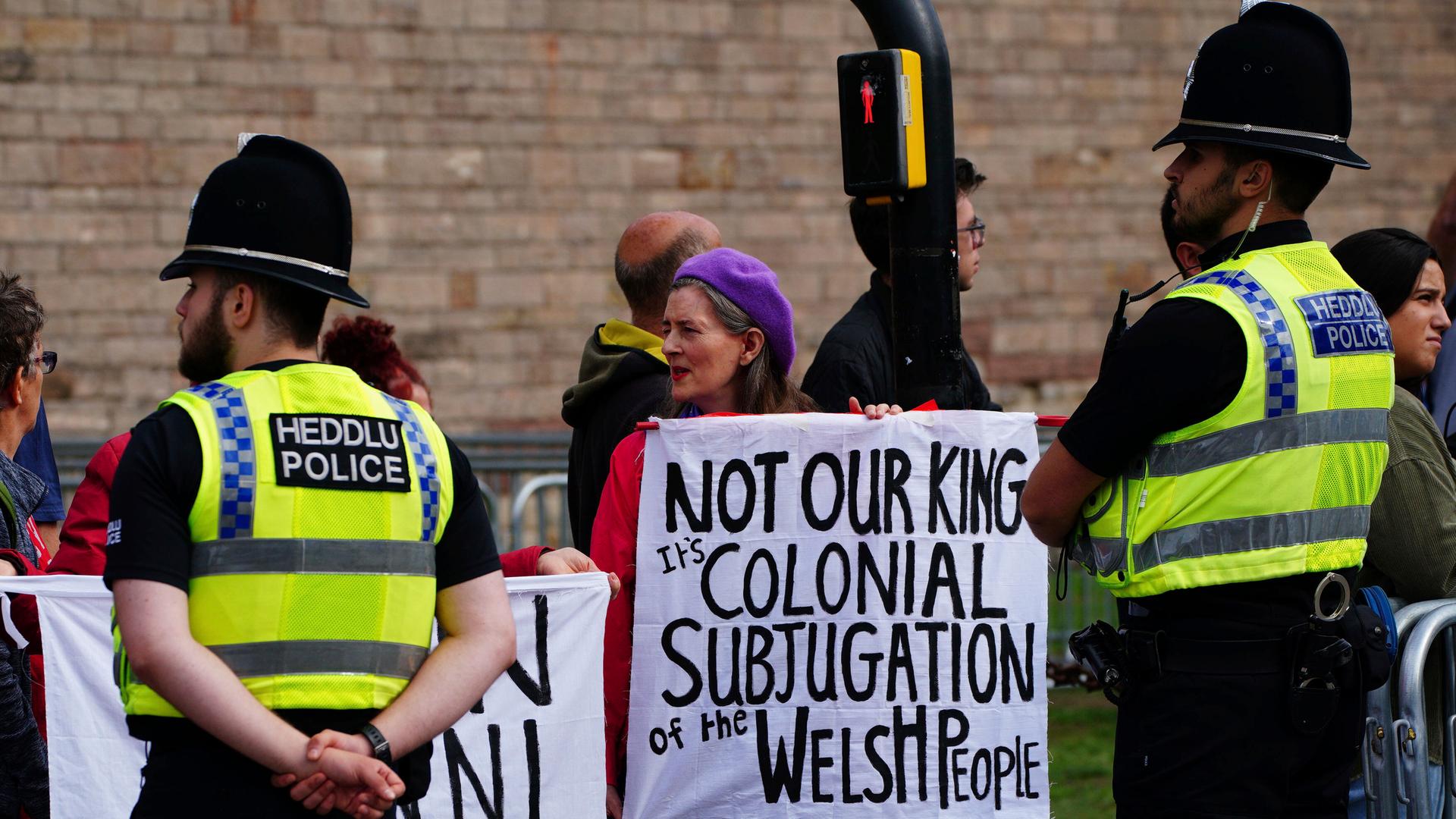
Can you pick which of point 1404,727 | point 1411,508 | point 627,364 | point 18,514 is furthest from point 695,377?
point 1404,727

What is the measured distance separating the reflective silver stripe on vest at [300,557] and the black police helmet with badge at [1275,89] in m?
1.76

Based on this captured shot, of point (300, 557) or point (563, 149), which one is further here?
point (563, 149)

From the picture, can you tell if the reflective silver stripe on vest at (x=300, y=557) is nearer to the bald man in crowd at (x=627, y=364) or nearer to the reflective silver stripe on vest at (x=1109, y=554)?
the reflective silver stripe on vest at (x=1109, y=554)

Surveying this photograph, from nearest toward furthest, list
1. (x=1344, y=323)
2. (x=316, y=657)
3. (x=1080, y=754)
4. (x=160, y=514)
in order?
(x=160, y=514) → (x=316, y=657) → (x=1344, y=323) → (x=1080, y=754)

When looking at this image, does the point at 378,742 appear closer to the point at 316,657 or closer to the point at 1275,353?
the point at 316,657

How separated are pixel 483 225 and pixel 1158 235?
258 inches

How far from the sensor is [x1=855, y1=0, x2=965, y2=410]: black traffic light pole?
4.95m

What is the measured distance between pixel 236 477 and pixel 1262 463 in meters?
1.89

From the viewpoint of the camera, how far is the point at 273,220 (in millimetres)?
2930

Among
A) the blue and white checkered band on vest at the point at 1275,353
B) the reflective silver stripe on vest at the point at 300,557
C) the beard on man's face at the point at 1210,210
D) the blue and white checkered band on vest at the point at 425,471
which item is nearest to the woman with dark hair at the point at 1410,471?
the beard on man's face at the point at 1210,210

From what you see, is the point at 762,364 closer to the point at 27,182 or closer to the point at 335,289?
the point at 335,289

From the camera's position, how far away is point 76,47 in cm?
1338

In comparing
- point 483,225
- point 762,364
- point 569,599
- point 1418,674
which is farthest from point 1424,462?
point 483,225

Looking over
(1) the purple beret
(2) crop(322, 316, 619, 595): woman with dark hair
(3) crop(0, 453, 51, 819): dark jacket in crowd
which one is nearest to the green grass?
(1) the purple beret
